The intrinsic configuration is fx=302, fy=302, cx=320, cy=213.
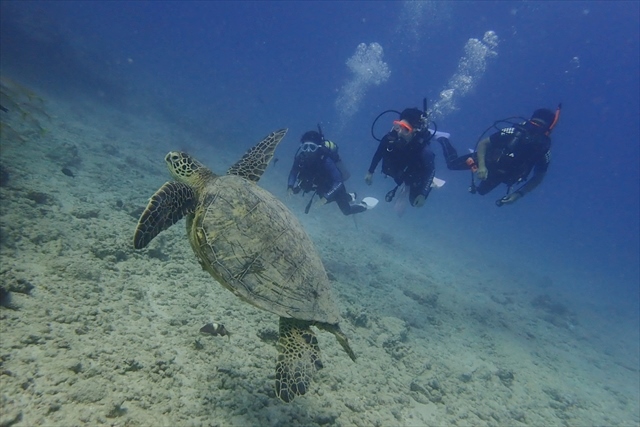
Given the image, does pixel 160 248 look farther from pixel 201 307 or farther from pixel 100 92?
pixel 100 92

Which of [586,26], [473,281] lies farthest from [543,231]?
[473,281]

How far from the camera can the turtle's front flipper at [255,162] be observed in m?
3.97

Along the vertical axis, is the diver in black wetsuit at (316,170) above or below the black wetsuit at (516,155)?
below

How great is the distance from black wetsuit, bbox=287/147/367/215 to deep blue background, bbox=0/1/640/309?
19699 millimetres

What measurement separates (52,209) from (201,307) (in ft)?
10.1

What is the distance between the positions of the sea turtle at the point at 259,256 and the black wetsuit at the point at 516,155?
7338 millimetres

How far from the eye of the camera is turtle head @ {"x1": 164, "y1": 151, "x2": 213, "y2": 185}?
3209 millimetres

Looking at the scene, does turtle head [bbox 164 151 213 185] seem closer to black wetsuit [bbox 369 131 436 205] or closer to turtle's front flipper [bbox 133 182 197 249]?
turtle's front flipper [bbox 133 182 197 249]

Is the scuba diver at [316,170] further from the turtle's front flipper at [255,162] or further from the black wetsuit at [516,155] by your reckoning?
the turtle's front flipper at [255,162]

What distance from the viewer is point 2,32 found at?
1806 centimetres

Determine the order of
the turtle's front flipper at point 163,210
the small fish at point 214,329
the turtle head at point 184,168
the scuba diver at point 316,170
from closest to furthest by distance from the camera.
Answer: the turtle's front flipper at point 163,210
the turtle head at point 184,168
the small fish at point 214,329
the scuba diver at point 316,170

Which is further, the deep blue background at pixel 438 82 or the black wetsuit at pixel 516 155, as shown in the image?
the deep blue background at pixel 438 82

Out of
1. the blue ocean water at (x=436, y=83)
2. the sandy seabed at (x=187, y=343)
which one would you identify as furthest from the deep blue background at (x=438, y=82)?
the sandy seabed at (x=187, y=343)

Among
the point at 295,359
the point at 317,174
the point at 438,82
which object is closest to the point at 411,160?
the point at 317,174
